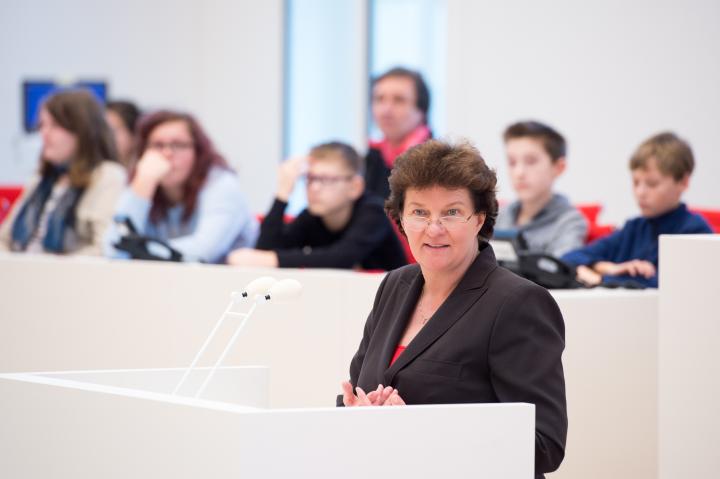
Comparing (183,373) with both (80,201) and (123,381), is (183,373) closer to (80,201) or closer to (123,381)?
(123,381)

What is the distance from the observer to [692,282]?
2.80 m

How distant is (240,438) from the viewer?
69.0 inches

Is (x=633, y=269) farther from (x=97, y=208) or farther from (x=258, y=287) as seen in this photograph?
(x=97, y=208)

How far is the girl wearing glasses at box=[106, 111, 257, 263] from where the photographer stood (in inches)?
182

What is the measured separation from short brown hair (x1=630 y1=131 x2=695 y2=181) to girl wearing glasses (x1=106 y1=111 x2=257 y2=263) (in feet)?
5.41

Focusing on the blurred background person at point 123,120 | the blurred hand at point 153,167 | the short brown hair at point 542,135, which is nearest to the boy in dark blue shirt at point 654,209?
the short brown hair at point 542,135

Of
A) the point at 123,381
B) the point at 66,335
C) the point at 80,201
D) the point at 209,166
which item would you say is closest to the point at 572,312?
the point at 123,381

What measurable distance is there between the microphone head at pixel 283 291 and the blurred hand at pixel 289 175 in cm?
244

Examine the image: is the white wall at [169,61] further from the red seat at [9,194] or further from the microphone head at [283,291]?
the microphone head at [283,291]

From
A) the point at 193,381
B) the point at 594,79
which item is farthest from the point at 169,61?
the point at 193,381

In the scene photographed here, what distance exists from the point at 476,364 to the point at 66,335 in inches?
86.3

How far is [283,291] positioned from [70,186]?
10.3ft

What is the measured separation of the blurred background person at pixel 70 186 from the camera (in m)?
4.95

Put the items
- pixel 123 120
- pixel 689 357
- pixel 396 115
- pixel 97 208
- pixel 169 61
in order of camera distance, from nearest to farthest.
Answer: pixel 689 357
pixel 97 208
pixel 396 115
pixel 123 120
pixel 169 61
